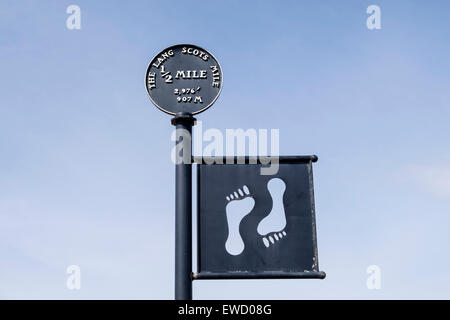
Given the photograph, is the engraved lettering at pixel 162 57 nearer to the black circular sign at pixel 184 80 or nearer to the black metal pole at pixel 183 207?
the black circular sign at pixel 184 80

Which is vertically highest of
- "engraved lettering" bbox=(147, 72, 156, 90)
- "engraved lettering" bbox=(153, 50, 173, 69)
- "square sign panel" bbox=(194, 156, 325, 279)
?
"engraved lettering" bbox=(153, 50, 173, 69)

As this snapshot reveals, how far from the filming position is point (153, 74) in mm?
6723

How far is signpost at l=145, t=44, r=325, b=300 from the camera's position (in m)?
6.19

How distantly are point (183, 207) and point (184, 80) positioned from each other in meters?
1.45

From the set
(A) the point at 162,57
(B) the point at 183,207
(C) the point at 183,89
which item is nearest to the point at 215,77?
(C) the point at 183,89

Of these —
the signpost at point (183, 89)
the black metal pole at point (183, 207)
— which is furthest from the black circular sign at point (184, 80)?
the black metal pole at point (183, 207)

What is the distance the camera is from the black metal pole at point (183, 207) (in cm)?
614

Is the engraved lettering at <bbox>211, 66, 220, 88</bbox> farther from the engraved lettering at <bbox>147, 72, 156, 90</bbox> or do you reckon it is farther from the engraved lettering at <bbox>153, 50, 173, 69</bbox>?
the engraved lettering at <bbox>147, 72, 156, 90</bbox>

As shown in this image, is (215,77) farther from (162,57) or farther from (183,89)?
(162,57)

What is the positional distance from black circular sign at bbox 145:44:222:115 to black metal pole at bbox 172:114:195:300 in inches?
7.6

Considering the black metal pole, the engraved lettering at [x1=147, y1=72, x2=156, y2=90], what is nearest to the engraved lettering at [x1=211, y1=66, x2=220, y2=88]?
the black metal pole

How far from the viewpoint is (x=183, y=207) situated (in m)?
6.33
